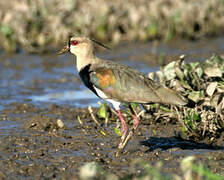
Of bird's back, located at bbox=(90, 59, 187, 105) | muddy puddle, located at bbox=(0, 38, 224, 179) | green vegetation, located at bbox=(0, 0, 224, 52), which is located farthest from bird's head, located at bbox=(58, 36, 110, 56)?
green vegetation, located at bbox=(0, 0, 224, 52)

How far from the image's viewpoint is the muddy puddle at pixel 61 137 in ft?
15.4

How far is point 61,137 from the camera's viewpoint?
5.64 metres

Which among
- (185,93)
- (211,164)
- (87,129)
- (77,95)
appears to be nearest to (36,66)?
(77,95)

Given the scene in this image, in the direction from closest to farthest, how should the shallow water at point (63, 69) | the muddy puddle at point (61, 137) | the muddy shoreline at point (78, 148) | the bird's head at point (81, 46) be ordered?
the muddy shoreline at point (78, 148) → the muddy puddle at point (61, 137) → the bird's head at point (81, 46) → the shallow water at point (63, 69)

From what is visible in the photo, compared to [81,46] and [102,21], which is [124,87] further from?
[102,21]

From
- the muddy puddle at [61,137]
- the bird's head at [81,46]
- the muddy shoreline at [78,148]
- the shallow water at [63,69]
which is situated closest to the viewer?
the muddy shoreline at [78,148]

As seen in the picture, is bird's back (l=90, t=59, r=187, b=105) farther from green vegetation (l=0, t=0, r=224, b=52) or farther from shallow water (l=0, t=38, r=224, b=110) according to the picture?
green vegetation (l=0, t=0, r=224, b=52)

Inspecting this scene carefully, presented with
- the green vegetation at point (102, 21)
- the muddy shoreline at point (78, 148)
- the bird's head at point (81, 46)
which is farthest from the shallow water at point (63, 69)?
the bird's head at point (81, 46)

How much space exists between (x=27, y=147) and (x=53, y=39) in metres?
5.82

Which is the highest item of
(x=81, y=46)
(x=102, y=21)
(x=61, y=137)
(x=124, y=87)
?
(x=81, y=46)

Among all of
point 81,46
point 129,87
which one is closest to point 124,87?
point 129,87

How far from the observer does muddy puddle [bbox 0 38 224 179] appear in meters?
4.69

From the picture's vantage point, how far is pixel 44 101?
769 centimetres

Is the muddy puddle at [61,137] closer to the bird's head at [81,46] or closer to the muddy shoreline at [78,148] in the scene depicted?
the muddy shoreline at [78,148]
